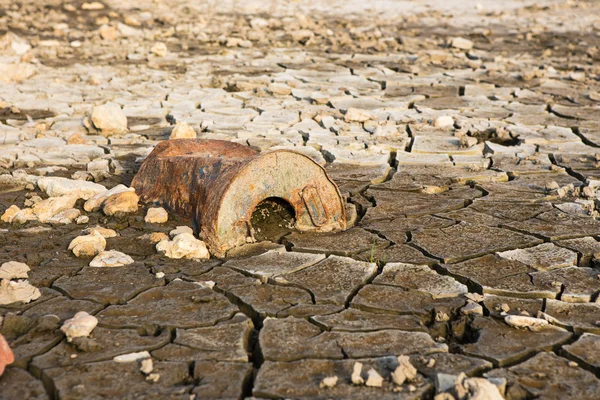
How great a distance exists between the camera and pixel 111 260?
3484 mm

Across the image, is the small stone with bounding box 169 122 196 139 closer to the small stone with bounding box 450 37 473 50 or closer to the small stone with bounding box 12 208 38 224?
the small stone with bounding box 12 208 38 224

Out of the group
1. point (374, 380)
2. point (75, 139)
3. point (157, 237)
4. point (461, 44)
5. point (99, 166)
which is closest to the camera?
point (374, 380)

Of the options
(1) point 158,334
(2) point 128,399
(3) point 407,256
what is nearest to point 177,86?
(3) point 407,256

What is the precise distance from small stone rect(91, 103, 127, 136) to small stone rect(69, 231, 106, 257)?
2441mm

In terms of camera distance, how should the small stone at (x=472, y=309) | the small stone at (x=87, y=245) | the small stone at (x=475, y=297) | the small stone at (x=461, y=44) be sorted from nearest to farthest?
the small stone at (x=472, y=309), the small stone at (x=475, y=297), the small stone at (x=87, y=245), the small stone at (x=461, y=44)

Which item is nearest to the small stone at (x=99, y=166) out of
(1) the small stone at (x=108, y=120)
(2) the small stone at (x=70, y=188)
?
(2) the small stone at (x=70, y=188)

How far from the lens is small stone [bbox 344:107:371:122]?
625cm

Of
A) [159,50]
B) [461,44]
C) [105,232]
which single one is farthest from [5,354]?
[461,44]

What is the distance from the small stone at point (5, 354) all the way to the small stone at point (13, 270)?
2.54 ft

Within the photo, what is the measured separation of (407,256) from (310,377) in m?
1.23

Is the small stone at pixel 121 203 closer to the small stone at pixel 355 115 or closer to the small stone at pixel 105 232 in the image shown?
the small stone at pixel 105 232

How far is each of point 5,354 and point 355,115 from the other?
165 inches

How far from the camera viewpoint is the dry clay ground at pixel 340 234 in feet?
8.56

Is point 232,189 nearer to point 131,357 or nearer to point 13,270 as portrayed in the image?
point 13,270
